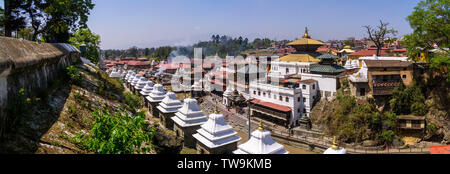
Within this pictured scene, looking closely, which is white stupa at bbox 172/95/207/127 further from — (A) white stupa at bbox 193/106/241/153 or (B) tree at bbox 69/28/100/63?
(B) tree at bbox 69/28/100/63

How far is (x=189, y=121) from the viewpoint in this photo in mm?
12227

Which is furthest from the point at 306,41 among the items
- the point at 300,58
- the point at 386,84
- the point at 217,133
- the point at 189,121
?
the point at 217,133

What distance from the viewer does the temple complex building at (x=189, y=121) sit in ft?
39.9

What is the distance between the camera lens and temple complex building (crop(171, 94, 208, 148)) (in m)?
12.2

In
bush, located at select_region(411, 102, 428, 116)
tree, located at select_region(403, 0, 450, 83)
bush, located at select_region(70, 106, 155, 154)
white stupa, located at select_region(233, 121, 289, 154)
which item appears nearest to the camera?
bush, located at select_region(70, 106, 155, 154)

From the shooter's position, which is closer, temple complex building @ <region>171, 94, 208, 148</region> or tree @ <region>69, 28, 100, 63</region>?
temple complex building @ <region>171, 94, 208, 148</region>

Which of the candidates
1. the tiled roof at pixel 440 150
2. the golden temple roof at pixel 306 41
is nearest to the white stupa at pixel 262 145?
the tiled roof at pixel 440 150

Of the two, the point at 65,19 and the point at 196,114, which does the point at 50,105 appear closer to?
the point at 196,114

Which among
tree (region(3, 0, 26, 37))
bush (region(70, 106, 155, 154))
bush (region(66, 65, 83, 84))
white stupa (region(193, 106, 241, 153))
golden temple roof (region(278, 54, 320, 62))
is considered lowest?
white stupa (region(193, 106, 241, 153))

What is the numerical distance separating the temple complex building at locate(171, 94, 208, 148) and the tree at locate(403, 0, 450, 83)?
23.6 meters

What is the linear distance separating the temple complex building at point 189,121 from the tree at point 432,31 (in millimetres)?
23566

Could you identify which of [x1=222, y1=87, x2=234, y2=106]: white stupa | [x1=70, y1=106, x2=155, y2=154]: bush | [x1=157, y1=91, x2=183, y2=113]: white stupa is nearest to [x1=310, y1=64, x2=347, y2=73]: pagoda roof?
[x1=222, y1=87, x2=234, y2=106]: white stupa

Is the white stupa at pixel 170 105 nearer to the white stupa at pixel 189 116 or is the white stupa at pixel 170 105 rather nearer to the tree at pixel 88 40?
the white stupa at pixel 189 116

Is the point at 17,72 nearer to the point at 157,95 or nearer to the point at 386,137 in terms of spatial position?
the point at 157,95
